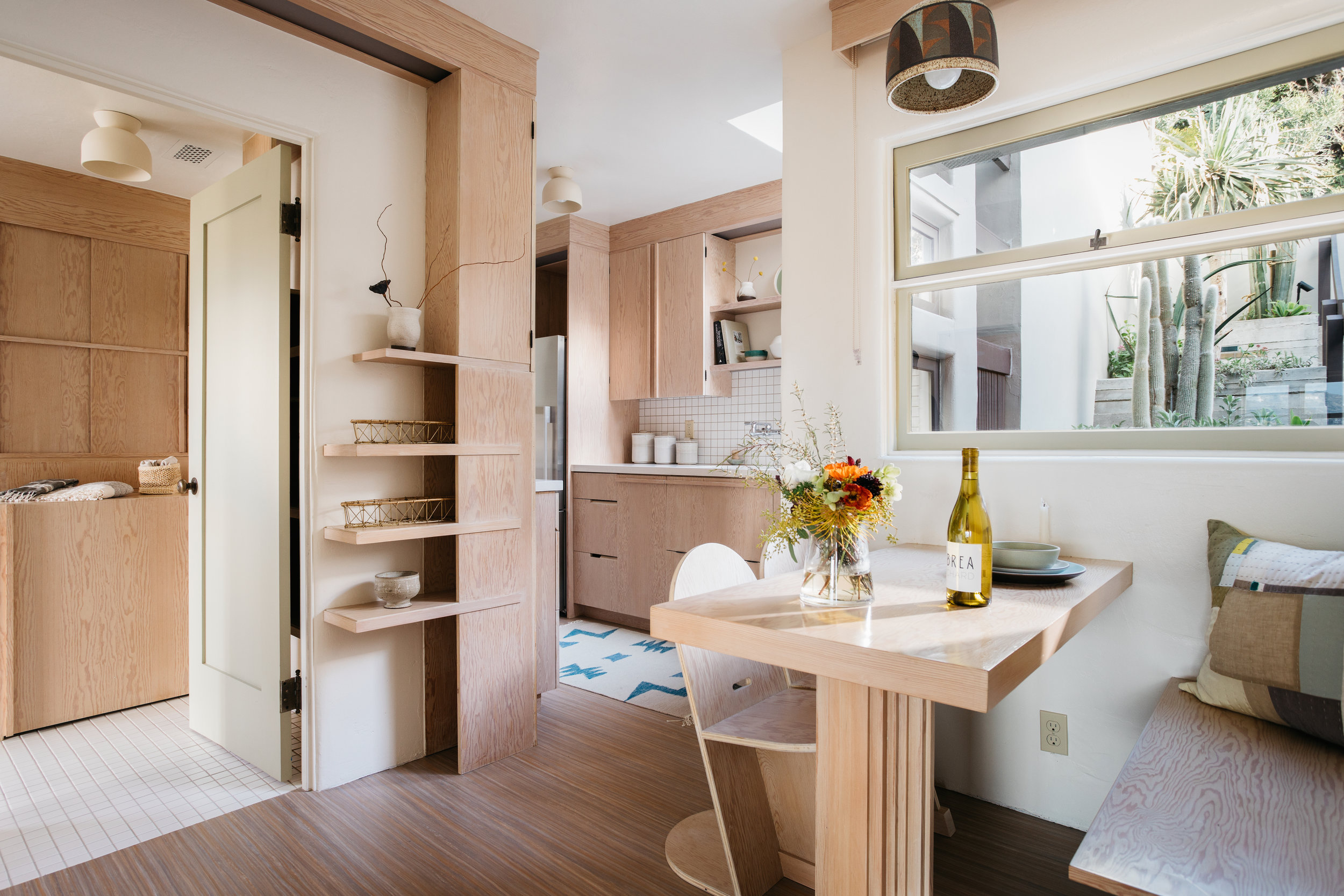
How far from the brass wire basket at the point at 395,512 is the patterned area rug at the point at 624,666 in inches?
42.8

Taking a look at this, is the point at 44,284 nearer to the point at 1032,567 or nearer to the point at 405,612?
the point at 405,612

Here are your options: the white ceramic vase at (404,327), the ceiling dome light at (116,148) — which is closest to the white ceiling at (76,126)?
the ceiling dome light at (116,148)

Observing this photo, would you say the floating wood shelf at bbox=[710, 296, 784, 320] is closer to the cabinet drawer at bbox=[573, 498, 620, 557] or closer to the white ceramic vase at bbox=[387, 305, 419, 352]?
the cabinet drawer at bbox=[573, 498, 620, 557]

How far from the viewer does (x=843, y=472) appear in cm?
142

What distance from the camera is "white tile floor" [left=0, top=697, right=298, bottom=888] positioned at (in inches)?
78.6

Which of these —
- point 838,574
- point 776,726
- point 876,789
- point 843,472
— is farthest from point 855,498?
point 776,726

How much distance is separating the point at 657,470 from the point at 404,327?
194 centimetres

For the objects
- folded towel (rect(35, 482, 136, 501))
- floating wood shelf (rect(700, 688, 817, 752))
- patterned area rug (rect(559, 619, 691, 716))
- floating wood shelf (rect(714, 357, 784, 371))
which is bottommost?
patterned area rug (rect(559, 619, 691, 716))

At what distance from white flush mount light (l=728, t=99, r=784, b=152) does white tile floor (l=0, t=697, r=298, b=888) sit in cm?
323

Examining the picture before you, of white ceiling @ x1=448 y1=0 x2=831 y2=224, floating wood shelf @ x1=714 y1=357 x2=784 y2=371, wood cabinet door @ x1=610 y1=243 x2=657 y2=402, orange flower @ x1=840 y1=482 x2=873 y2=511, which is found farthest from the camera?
wood cabinet door @ x1=610 y1=243 x2=657 y2=402

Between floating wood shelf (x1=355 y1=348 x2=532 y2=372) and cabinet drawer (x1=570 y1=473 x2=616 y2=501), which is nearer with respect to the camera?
floating wood shelf (x1=355 y1=348 x2=532 y2=372)

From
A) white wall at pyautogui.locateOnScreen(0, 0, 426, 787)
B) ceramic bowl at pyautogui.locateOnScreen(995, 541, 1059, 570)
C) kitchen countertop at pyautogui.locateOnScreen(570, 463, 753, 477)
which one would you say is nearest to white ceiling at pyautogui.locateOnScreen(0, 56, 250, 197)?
white wall at pyautogui.locateOnScreen(0, 0, 426, 787)

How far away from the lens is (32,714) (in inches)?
110

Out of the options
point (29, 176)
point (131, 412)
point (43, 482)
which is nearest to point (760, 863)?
point (43, 482)
